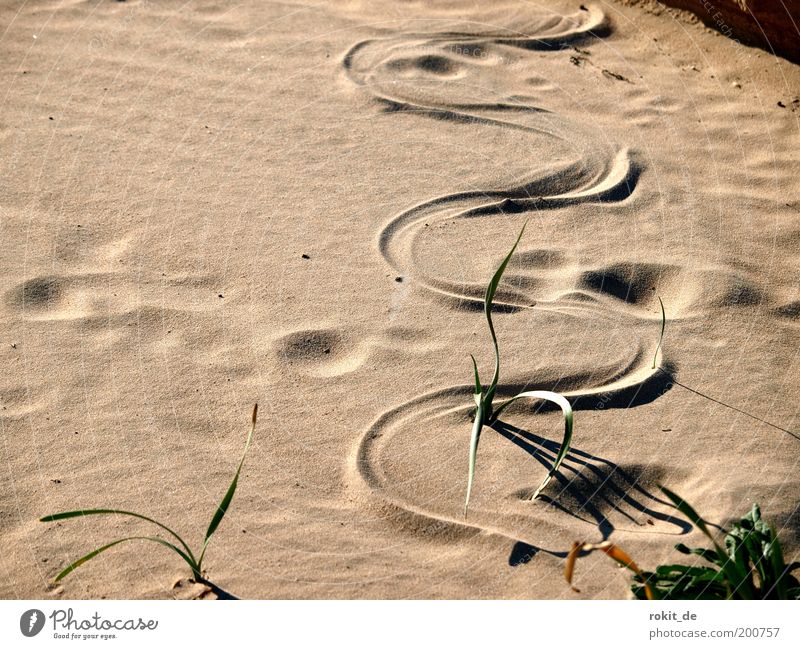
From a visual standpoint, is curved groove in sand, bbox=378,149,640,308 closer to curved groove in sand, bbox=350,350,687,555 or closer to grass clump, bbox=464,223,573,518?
curved groove in sand, bbox=350,350,687,555

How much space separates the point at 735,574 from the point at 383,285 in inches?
64.8

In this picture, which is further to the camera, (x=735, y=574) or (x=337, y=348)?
(x=337, y=348)

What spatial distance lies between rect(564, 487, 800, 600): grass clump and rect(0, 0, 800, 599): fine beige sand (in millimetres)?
130

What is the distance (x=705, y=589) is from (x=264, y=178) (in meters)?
2.46

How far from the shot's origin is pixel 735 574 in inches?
89.9

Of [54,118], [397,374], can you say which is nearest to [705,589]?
[397,374]

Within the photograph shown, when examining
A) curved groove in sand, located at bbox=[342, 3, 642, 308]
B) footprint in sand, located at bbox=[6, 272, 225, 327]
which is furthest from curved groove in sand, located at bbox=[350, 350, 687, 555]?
footprint in sand, located at bbox=[6, 272, 225, 327]

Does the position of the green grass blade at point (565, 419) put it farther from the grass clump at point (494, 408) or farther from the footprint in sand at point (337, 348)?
the footprint in sand at point (337, 348)

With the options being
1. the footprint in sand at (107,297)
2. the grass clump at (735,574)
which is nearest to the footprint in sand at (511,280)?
the grass clump at (735,574)

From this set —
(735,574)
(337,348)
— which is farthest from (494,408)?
(735,574)

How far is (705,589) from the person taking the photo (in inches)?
91.4

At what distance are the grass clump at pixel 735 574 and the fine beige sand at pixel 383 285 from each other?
130mm

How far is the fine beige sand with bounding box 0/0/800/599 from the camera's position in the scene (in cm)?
262

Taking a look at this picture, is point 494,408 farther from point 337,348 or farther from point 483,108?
point 483,108
